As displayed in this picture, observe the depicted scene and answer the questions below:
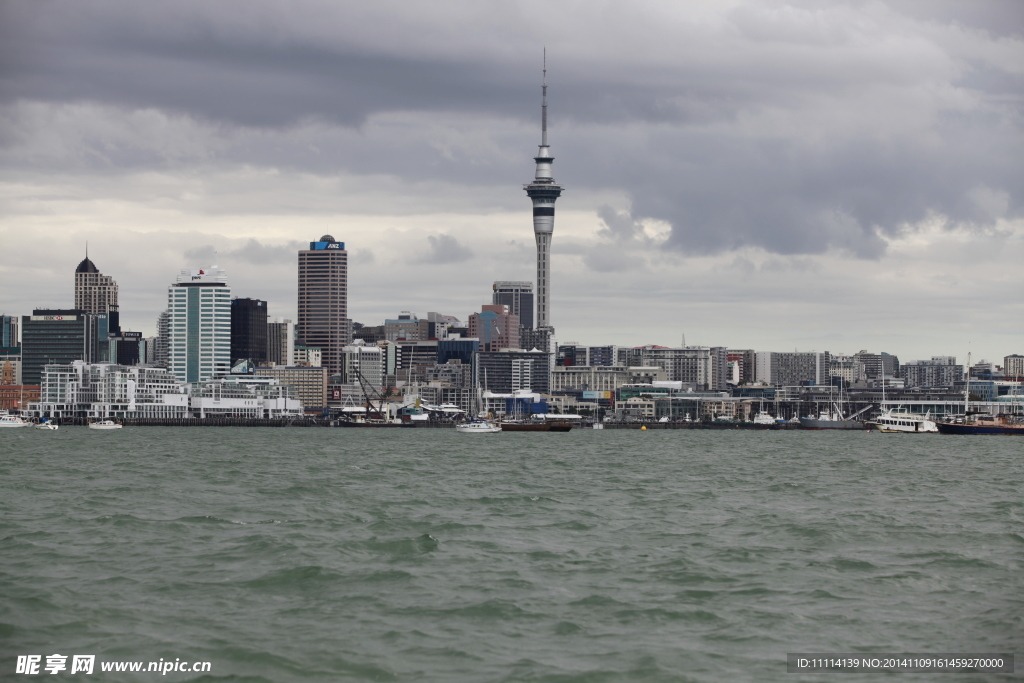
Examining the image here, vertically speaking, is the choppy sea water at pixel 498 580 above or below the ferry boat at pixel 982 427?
above

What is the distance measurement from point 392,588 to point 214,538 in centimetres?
929

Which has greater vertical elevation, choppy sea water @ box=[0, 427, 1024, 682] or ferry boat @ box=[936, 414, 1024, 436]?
choppy sea water @ box=[0, 427, 1024, 682]

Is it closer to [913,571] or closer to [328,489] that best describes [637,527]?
[913,571]

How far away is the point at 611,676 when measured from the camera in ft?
70.3

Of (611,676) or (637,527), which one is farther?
(637,527)

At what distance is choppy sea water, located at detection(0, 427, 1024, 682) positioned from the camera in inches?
896

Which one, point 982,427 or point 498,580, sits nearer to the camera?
point 498,580

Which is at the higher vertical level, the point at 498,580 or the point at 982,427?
the point at 498,580

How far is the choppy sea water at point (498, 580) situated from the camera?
22.8 m

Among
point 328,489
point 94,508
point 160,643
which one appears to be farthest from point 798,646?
point 328,489

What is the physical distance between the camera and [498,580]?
2956 centimetres

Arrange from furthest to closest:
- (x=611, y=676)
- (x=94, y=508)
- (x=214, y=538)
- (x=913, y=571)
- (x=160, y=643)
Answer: (x=94, y=508)
(x=214, y=538)
(x=913, y=571)
(x=160, y=643)
(x=611, y=676)

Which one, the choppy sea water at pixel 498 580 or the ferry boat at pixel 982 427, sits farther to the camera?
the ferry boat at pixel 982 427

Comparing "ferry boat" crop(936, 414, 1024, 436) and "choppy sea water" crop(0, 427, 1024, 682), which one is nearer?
"choppy sea water" crop(0, 427, 1024, 682)
